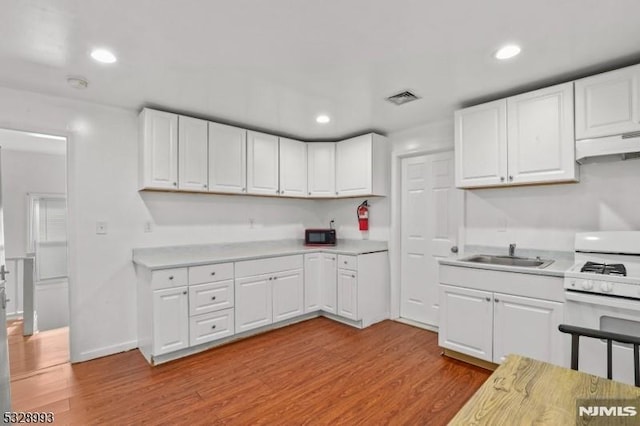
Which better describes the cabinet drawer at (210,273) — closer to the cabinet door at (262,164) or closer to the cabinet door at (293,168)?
the cabinet door at (262,164)

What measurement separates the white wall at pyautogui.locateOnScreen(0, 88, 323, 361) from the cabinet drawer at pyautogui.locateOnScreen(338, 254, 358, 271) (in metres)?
1.78

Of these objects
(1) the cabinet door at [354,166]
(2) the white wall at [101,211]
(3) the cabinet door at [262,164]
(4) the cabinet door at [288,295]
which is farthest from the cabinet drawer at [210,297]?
(1) the cabinet door at [354,166]

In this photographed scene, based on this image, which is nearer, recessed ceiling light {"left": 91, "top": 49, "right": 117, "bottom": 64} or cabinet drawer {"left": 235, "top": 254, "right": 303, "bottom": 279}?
recessed ceiling light {"left": 91, "top": 49, "right": 117, "bottom": 64}

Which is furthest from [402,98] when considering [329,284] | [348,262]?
[329,284]

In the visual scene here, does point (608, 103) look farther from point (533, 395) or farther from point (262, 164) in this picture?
point (262, 164)

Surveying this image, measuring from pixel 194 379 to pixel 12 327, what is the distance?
311cm

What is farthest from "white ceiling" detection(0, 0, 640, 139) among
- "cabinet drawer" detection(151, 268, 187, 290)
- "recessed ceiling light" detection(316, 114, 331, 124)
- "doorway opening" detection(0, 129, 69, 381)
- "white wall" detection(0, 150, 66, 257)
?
"white wall" detection(0, 150, 66, 257)

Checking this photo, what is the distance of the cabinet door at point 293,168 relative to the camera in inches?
153

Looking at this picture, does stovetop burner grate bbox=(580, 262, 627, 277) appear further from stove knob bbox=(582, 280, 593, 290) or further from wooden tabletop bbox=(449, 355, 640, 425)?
wooden tabletop bbox=(449, 355, 640, 425)

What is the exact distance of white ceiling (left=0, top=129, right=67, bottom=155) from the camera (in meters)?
3.83

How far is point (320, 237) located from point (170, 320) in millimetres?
2095

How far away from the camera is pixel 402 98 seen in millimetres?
2773

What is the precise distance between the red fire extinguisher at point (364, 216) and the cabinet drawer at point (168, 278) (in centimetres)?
221

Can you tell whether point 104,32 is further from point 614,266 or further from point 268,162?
point 614,266
